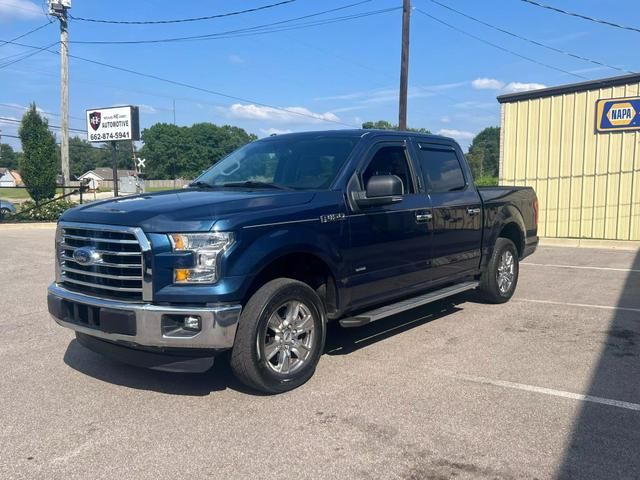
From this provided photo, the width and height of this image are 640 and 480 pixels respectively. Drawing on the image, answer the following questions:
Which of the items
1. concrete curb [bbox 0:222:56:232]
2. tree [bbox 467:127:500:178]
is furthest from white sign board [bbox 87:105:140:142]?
tree [bbox 467:127:500:178]

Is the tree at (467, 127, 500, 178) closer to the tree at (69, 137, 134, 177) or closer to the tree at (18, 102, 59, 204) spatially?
the tree at (69, 137, 134, 177)

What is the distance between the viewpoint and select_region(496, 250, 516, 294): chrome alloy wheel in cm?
758

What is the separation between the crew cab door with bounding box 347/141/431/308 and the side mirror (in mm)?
86

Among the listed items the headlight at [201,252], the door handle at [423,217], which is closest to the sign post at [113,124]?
the door handle at [423,217]

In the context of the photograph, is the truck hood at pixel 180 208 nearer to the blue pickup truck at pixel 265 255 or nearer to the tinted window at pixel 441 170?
the blue pickup truck at pixel 265 255

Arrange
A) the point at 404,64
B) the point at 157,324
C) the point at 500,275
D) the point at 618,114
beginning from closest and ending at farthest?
the point at 157,324 → the point at 500,275 → the point at 618,114 → the point at 404,64

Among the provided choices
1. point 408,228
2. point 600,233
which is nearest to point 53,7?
point 600,233

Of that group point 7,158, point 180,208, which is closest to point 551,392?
point 180,208

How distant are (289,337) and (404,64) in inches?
579

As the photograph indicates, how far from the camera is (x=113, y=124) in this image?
2512 cm

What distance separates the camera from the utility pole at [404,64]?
17531 mm

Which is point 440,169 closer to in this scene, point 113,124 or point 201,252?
point 201,252

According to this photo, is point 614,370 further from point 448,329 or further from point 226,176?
point 226,176

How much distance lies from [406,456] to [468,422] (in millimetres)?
684
